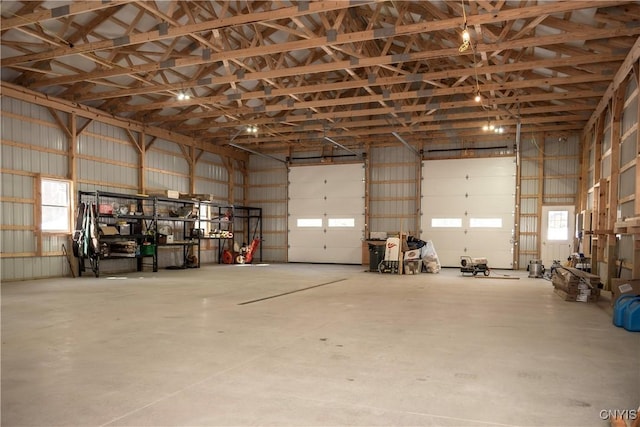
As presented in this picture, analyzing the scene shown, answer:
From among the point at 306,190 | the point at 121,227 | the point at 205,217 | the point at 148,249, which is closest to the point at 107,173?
the point at 121,227

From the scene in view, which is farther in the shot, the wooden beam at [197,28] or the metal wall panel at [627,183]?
the metal wall panel at [627,183]

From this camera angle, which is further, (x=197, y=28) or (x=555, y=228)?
(x=555, y=228)

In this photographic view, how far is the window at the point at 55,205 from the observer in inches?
453

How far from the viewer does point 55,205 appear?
11781 millimetres

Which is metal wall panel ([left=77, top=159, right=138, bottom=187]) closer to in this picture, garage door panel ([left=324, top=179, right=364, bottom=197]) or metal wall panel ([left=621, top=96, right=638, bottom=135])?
garage door panel ([left=324, top=179, right=364, bottom=197])

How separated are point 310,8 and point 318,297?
16.9ft

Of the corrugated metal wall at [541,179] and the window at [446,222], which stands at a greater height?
the corrugated metal wall at [541,179]

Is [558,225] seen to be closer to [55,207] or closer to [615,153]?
[615,153]

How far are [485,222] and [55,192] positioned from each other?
46.7ft

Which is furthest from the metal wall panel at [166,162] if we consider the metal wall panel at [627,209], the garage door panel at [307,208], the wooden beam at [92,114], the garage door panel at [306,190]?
the metal wall panel at [627,209]

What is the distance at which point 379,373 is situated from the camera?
391cm

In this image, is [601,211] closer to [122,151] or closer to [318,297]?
[318,297]

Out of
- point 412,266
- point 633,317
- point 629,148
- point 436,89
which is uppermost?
point 436,89

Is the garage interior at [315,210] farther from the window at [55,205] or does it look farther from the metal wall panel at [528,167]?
the metal wall panel at [528,167]
